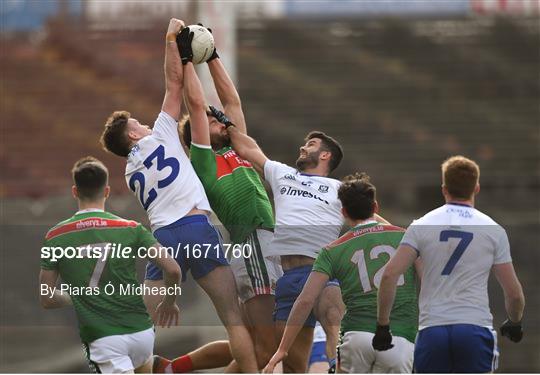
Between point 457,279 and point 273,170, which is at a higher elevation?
point 273,170

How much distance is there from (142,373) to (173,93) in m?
2.00

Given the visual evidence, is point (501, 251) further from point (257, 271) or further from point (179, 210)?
point (179, 210)

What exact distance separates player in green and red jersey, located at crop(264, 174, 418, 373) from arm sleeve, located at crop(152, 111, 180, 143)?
1.29m

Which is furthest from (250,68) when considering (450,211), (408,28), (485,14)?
(450,211)

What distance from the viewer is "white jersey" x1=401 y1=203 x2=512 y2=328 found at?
6.66 m

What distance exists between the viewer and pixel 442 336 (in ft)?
22.0

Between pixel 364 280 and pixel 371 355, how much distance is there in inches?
20.0

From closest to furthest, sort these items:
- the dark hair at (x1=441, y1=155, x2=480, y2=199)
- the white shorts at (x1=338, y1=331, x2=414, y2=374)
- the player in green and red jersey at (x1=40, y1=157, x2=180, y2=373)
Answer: the dark hair at (x1=441, y1=155, x2=480, y2=199)
the player in green and red jersey at (x1=40, y1=157, x2=180, y2=373)
the white shorts at (x1=338, y1=331, x2=414, y2=374)

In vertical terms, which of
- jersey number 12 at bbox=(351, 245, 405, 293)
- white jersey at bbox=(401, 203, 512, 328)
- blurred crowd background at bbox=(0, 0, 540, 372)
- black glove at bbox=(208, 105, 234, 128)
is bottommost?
blurred crowd background at bbox=(0, 0, 540, 372)

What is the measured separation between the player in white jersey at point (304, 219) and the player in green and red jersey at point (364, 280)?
1.62 feet

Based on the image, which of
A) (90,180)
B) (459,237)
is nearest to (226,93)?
(90,180)

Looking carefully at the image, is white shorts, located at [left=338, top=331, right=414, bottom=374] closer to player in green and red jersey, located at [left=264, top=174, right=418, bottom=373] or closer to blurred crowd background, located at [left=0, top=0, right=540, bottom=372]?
player in green and red jersey, located at [left=264, top=174, right=418, bottom=373]

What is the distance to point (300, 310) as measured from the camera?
714 centimetres

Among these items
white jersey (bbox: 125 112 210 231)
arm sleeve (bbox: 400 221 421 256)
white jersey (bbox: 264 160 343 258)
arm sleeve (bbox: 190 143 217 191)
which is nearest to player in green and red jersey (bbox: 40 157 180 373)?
white jersey (bbox: 125 112 210 231)
